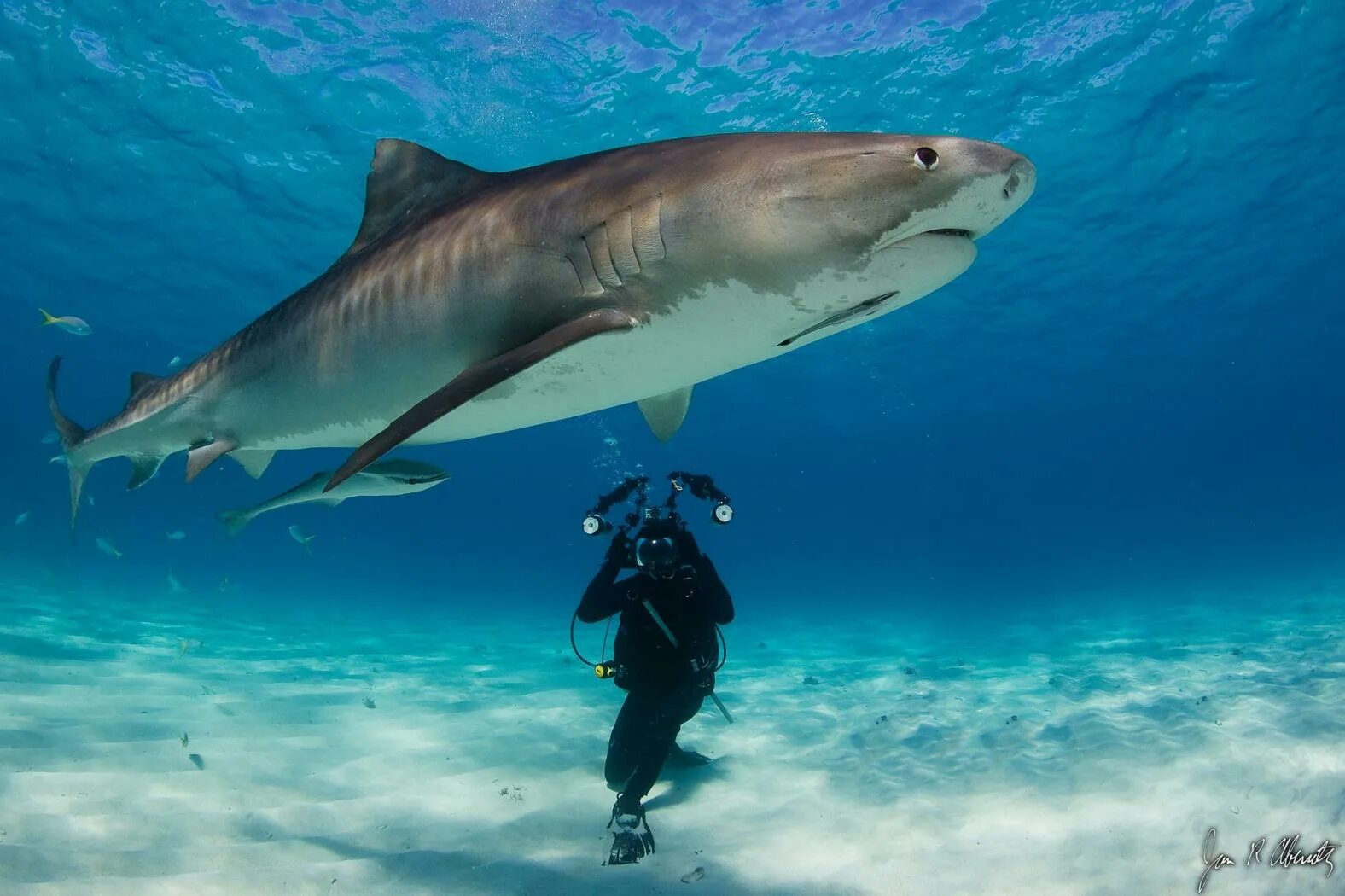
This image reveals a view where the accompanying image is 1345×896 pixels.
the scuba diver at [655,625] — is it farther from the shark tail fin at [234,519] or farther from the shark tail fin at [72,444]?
the shark tail fin at [72,444]

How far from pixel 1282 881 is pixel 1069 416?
5931 cm

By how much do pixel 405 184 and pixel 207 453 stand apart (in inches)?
76.5

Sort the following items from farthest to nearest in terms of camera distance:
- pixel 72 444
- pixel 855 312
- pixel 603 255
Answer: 1. pixel 72 444
2. pixel 603 255
3. pixel 855 312

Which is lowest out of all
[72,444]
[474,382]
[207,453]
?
[474,382]

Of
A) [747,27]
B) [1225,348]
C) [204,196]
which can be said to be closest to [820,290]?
[747,27]

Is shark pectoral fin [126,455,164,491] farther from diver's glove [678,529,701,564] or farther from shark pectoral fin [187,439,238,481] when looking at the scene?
diver's glove [678,529,701,564]

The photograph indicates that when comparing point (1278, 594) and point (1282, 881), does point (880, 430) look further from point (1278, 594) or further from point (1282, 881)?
point (1282, 881)

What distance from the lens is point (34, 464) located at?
105 metres

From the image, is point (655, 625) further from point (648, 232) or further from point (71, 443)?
point (71, 443)

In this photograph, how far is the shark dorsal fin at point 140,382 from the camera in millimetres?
4723

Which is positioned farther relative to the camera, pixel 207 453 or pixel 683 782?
pixel 683 782

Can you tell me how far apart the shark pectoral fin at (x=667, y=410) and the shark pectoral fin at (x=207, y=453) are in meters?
2.34

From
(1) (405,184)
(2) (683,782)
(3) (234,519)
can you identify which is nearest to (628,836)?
(2) (683,782)

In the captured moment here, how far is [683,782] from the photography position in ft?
18.0
